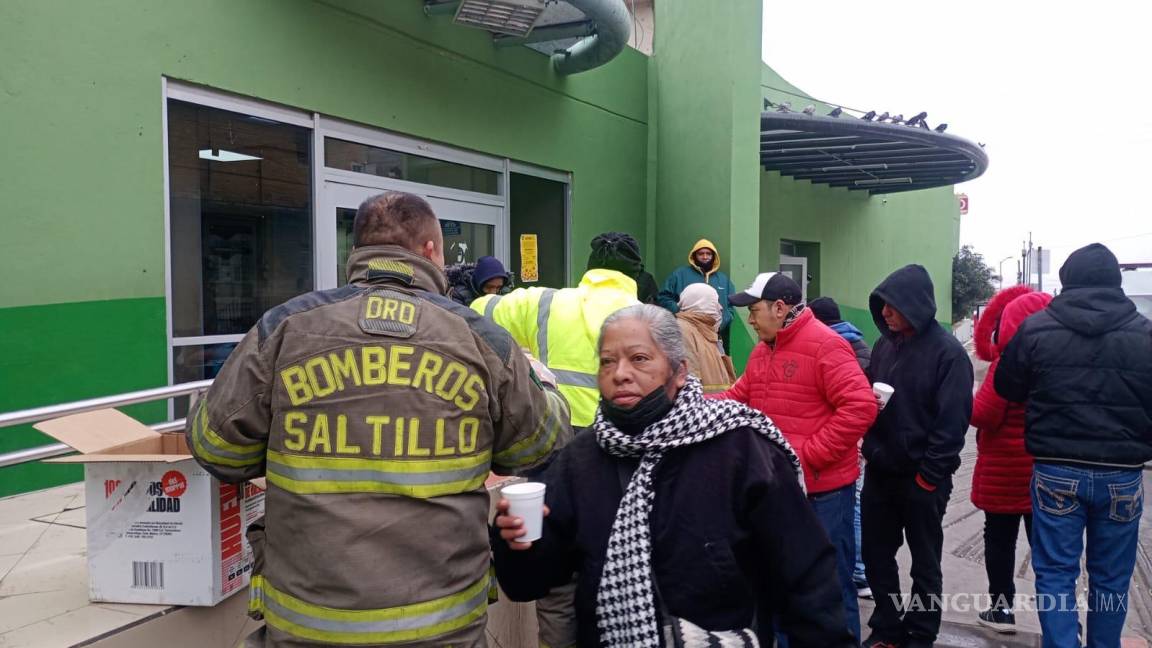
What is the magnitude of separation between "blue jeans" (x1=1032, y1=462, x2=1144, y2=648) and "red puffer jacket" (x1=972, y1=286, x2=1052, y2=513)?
0.44m

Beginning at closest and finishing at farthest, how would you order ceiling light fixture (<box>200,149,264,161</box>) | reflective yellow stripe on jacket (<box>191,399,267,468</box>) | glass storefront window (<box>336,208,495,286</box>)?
1. reflective yellow stripe on jacket (<box>191,399,267,468</box>)
2. ceiling light fixture (<box>200,149,264,161</box>)
3. glass storefront window (<box>336,208,495,286</box>)

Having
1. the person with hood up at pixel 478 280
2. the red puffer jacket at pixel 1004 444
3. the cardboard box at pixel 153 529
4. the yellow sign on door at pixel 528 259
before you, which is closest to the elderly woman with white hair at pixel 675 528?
the cardboard box at pixel 153 529

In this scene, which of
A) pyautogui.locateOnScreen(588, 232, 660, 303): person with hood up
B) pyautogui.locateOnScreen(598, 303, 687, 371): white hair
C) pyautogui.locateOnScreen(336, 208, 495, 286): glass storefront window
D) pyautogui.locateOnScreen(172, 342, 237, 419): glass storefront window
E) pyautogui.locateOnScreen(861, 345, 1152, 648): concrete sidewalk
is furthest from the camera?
pyautogui.locateOnScreen(336, 208, 495, 286): glass storefront window

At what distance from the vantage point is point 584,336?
153 inches

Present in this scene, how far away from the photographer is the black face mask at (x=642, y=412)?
7.01ft

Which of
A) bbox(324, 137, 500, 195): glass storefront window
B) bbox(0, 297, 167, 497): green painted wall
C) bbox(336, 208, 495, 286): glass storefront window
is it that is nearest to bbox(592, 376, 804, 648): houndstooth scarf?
bbox(0, 297, 167, 497): green painted wall

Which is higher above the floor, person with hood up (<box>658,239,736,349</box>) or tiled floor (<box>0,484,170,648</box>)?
person with hood up (<box>658,239,736,349</box>)

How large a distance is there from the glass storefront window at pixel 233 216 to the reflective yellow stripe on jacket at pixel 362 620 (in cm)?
360

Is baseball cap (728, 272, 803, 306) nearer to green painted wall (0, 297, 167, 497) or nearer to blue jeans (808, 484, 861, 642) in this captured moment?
blue jeans (808, 484, 861, 642)

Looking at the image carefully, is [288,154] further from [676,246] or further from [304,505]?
[676,246]

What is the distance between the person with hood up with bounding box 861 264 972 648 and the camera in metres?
4.11

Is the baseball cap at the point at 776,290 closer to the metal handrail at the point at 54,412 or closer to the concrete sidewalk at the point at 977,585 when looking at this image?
the concrete sidewalk at the point at 977,585

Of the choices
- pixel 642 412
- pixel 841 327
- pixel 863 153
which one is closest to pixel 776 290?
pixel 841 327

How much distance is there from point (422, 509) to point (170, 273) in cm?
375
